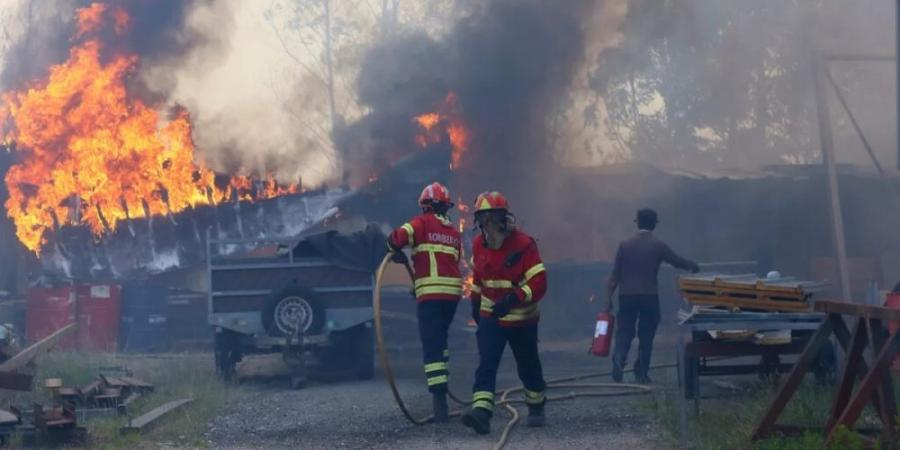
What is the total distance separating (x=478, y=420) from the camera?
7656mm

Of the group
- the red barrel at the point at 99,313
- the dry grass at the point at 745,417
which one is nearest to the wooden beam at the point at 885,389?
the dry grass at the point at 745,417

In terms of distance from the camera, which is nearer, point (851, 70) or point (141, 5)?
point (141, 5)

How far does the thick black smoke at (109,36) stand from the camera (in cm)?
1784

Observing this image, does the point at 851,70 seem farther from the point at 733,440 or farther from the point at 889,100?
the point at 733,440

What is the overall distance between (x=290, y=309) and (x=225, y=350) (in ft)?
3.11

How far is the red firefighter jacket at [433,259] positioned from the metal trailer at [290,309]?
299 centimetres

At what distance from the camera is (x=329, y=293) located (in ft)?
38.3

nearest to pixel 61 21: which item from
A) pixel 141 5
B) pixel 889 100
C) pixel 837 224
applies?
pixel 141 5

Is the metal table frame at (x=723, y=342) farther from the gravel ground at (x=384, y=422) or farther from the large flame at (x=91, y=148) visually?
the large flame at (x=91, y=148)

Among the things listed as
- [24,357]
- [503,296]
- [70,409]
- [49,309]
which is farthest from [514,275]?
[49,309]

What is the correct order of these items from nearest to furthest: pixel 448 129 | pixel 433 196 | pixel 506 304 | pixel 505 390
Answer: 1. pixel 506 304
2. pixel 433 196
3. pixel 505 390
4. pixel 448 129

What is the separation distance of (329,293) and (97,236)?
8.16 meters

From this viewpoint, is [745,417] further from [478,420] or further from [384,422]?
[384,422]

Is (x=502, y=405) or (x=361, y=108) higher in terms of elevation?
(x=361, y=108)
